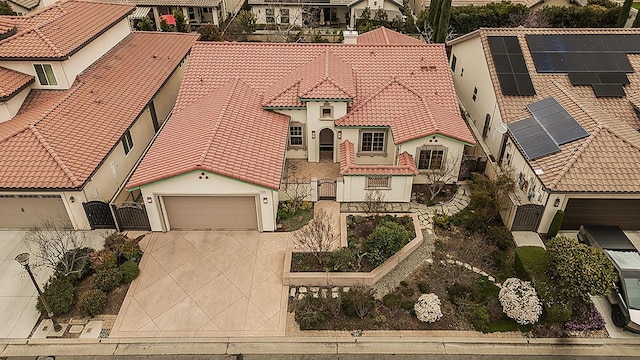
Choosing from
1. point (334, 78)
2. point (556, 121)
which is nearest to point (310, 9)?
point (334, 78)

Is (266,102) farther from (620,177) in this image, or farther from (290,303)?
(620,177)

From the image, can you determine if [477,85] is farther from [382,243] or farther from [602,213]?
[382,243]

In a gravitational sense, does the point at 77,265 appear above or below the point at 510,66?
below

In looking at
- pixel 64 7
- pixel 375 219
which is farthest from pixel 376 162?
pixel 64 7

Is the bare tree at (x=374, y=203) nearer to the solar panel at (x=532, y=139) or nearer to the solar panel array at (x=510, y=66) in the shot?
the solar panel at (x=532, y=139)

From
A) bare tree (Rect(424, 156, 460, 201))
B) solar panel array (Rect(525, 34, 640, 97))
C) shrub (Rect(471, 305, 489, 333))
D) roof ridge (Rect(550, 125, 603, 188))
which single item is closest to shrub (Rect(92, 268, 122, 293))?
shrub (Rect(471, 305, 489, 333))

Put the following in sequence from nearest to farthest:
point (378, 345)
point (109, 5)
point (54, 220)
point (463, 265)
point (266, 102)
Answer: 1. point (378, 345)
2. point (463, 265)
3. point (54, 220)
4. point (266, 102)
5. point (109, 5)

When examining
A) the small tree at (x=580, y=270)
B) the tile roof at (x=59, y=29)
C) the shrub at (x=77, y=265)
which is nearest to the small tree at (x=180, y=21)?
the tile roof at (x=59, y=29)
